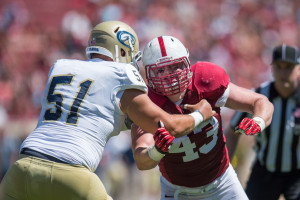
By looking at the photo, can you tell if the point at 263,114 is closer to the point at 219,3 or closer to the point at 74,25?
the point at 74,25

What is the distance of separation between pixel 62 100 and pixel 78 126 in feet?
0.60

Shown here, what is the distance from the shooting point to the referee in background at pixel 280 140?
4723 mm

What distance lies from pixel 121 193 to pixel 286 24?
314 inches

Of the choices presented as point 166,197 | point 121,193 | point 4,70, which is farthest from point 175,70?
point 4,70

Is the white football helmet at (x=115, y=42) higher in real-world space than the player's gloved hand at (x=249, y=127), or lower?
higher

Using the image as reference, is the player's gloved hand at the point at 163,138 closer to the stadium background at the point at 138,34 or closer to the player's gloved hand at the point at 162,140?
the player's gloved hand at the point at 162,140

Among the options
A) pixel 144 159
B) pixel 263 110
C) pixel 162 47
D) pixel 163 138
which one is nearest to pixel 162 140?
pixel 163 138

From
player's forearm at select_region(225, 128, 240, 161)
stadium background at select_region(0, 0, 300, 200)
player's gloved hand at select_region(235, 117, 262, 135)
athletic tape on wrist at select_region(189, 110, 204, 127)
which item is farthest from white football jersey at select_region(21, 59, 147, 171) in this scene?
stadium background at select_region(0, 0, 300, 200)

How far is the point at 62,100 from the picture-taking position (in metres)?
3.03

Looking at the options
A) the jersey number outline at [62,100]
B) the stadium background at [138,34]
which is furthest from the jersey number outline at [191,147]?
the stadium background at [138,34]

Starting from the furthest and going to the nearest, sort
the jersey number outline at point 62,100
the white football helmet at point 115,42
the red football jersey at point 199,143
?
the red football jersey at point 199,143 → the white football helmet at point 115,42 → the jersey number outline at point 62,100

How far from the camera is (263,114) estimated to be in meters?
3.48

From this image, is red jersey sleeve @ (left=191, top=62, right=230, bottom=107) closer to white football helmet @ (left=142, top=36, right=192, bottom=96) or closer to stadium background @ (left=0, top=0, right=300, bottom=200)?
white football helmet @ (left=142, top=36, right=192, bottom=96)

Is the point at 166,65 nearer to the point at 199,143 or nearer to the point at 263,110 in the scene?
the point at 199,143
